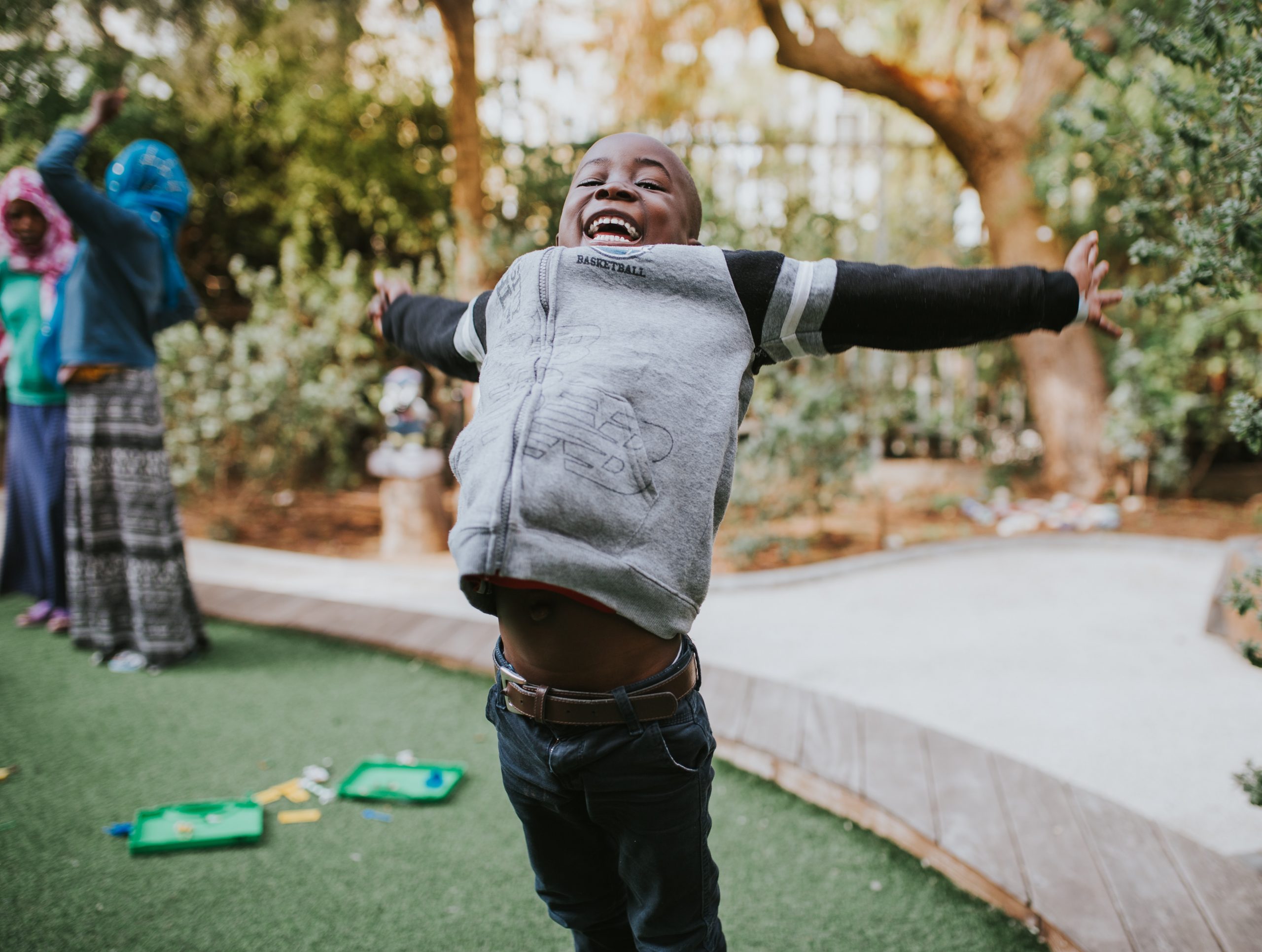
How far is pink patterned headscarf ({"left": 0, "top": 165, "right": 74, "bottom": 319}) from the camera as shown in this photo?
3381mm

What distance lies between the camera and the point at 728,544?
5.34 meters

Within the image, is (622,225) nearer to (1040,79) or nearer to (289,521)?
(289,521)

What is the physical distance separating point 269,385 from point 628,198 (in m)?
4.84

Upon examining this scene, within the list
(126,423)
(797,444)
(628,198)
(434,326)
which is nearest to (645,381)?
(628,198)

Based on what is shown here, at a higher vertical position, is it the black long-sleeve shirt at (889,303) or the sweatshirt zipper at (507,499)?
the black long-sleeve shirt at (889,303)

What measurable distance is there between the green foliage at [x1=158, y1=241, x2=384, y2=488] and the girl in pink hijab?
169cm

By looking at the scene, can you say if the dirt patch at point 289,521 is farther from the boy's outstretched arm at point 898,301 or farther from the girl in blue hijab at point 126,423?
the boy's outstretched arm at point 898,301

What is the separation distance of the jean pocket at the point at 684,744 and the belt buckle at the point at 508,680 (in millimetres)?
201

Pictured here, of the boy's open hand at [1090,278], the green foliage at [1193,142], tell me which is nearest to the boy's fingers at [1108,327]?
the boy's open hand at [1090,278]

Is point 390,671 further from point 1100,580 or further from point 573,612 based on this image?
point 1100,580

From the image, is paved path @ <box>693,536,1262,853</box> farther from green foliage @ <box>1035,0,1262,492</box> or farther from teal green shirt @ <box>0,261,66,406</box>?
teal green shirt @ <box>0,261,66,406</box>

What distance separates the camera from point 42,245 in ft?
11.4

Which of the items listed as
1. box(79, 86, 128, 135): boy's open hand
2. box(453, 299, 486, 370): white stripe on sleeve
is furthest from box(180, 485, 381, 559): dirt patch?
box(453, 299, 486, 370): white stripe on sleeve

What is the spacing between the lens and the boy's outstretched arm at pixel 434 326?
1.49m
